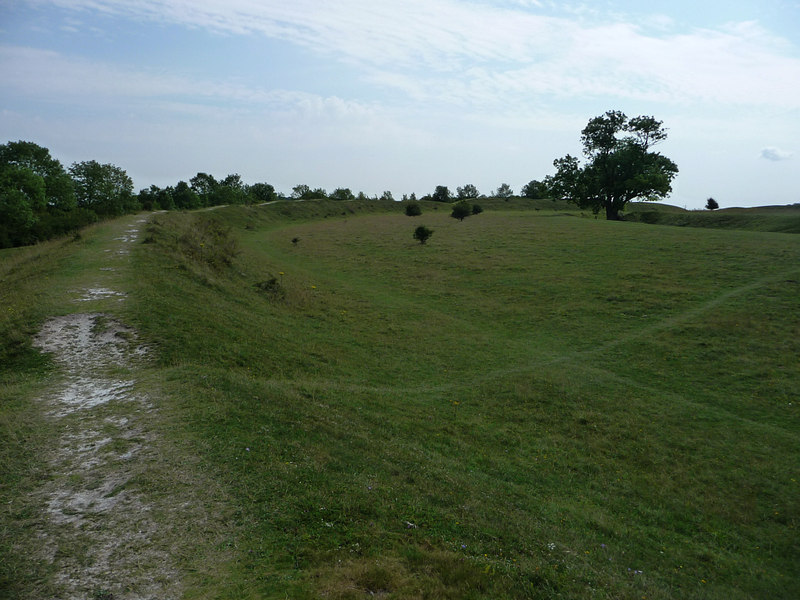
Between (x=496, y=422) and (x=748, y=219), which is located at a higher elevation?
(x=748, y=219)

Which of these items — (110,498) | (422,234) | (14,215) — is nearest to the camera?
(110,498)

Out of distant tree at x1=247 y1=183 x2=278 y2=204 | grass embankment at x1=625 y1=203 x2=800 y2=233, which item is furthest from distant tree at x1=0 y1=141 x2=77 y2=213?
grass embankment at x1=625 y1=203 x2=800 y2=233

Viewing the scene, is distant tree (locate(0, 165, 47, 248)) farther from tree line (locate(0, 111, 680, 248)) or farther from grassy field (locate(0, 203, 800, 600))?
grassy field (locate(0, 203, 800, 600))

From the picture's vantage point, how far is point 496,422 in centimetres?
1466

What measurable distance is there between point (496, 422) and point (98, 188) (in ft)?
273

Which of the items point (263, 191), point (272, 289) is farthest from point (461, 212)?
point (263, 191)

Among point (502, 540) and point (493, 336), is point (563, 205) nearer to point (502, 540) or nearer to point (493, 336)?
point (493, 336)

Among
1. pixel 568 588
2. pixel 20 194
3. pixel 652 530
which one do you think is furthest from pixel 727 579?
pixel 20 194

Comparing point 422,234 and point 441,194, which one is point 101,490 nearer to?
point 422,234

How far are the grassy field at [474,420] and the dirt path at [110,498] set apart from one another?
16.2 inches

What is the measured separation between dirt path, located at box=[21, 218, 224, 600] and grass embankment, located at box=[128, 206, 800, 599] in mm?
761

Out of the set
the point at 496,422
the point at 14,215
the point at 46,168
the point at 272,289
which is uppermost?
the point at 46,168

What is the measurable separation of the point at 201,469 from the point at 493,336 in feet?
60.7

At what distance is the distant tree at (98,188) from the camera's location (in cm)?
7594
